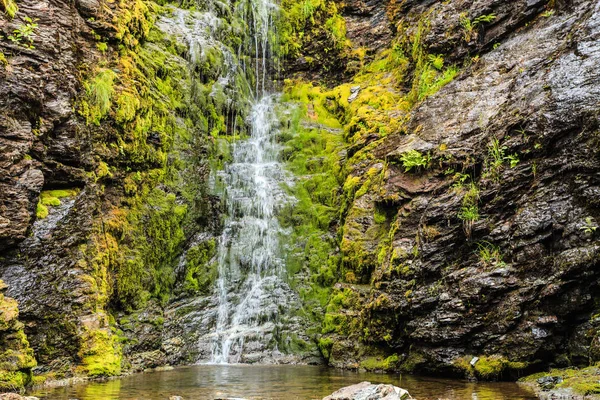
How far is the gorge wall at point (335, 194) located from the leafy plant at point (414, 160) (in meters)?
0.07

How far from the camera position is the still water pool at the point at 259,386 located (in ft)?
23.1

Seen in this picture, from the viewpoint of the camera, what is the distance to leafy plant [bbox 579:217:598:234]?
805 centimetres

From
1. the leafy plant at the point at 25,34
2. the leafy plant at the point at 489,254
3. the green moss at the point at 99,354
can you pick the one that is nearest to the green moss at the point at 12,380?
the green moss at the point at 99,354

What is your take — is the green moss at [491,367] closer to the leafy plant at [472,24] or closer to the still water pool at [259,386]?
the still water pool at [259,386]

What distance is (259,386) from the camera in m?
8.17

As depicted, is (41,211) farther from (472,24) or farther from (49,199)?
(472,24)

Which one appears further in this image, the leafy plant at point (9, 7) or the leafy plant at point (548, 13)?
the leafy plant at point (548, 13)

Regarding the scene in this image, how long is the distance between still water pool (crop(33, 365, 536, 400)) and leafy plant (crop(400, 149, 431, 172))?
511 cm

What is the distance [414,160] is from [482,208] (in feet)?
7.47

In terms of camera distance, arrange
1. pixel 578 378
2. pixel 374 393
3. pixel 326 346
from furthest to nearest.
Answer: pixel 326 346, pixel 578 378, pixel 374 393

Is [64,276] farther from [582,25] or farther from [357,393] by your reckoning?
[582,25]

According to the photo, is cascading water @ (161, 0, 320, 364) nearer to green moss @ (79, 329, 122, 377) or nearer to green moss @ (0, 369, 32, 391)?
green moss @ (79, 329, 122, 377)

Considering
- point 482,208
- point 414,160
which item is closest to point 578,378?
point 482,208

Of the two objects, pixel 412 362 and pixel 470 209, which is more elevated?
pixel 470 209
